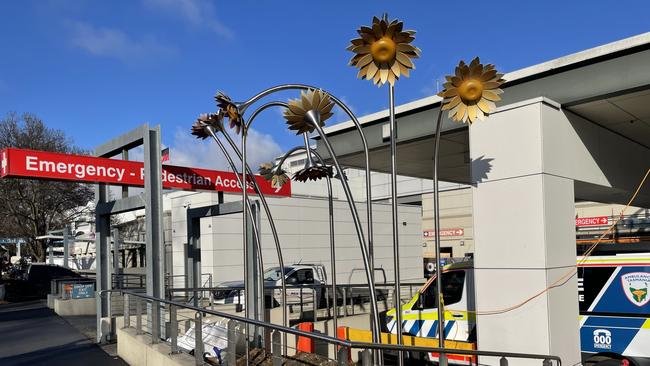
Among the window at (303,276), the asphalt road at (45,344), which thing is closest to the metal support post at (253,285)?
the asphalt road at (45,344)

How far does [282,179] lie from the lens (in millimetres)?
10445

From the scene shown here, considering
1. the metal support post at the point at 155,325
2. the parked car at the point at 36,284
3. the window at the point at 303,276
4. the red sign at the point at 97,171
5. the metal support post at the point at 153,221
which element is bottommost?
the parked car at the point at 36,284

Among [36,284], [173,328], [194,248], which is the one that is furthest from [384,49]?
[36,284]

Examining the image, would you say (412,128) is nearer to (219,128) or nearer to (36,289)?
(219,128)

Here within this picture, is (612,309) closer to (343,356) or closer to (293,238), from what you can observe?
(343,356)

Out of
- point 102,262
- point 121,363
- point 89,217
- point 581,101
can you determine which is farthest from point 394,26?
point 89,217

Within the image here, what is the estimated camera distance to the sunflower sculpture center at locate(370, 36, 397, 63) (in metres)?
5.72

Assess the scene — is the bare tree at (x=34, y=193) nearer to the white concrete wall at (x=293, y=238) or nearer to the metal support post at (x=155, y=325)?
the white concrete wall at (x=293, y=238)

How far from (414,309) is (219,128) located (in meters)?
4.52

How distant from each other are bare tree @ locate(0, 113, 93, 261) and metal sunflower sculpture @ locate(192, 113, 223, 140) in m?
21.7

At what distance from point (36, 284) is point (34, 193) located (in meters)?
5.25

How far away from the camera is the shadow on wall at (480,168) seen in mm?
6969

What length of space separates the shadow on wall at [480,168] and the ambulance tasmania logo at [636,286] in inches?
88.7

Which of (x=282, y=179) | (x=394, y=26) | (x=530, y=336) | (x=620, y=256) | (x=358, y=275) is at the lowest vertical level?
(x=358, y=275)
